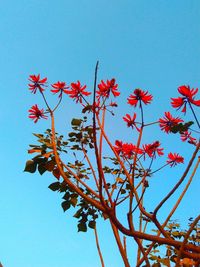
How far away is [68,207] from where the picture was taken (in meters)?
3.22

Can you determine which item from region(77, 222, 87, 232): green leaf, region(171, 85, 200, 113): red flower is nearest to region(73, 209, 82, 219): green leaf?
region(77, 222, 87, 232): green leaf

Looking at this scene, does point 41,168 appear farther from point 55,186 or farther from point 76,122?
point 76,122

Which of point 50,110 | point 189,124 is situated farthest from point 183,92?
point 50,110

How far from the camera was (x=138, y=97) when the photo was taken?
10.3ft

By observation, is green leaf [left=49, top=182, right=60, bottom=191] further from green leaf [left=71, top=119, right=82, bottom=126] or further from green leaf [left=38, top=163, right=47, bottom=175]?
green leaf [left=71, top=119, right=82, bottom=126]

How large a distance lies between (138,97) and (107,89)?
427 mm

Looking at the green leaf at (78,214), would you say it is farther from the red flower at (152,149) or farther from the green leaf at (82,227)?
the red flower at (152,149)

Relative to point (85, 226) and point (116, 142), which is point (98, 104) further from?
point (85, 226)

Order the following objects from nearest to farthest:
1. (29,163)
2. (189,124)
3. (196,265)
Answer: (196,265), (189,124), (29,163)

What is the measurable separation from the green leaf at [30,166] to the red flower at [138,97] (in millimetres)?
907

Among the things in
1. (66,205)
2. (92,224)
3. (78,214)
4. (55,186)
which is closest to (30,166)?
(55,186)

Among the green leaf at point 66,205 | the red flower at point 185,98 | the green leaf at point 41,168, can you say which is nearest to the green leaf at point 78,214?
the green leaf at point 66,205

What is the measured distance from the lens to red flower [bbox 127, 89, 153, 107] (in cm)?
311

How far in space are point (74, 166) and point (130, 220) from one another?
1.58 metres
